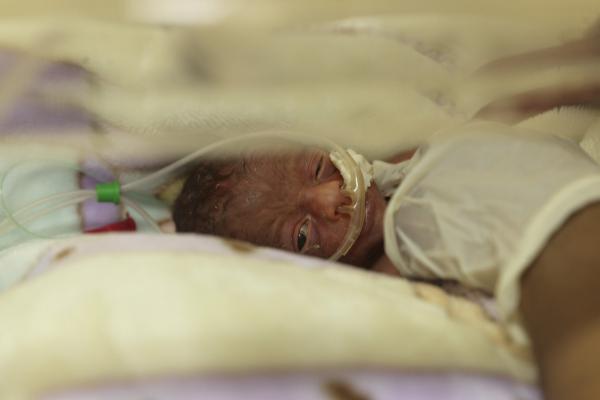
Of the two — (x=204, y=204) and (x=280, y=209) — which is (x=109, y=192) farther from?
(x=280, y=209)

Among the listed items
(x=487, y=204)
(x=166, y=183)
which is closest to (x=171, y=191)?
(x=166, y=183)

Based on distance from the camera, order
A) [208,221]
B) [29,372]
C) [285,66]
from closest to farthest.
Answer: [29,372]
[285,66]
[208,221]

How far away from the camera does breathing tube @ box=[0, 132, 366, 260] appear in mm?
835

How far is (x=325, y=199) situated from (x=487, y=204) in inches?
13.4

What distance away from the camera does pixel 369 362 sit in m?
0.56

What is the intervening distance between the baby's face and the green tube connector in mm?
156

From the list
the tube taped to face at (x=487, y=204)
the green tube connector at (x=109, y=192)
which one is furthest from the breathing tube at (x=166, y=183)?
the tube taped to face at (x=487, y=204)

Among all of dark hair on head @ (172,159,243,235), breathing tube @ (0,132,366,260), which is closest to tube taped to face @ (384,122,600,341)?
breathing tube @ (0,132,366,260)

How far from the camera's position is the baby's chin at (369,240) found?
3.22 feet

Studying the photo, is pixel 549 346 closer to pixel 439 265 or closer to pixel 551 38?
pixel 439 265

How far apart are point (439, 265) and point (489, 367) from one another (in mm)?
172

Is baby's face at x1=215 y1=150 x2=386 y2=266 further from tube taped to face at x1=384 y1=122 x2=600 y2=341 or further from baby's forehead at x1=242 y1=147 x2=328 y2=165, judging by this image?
tube taped to face at x1=384 y1=122 x2=600 y2=341

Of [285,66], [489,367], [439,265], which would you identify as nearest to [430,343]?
[489,367]

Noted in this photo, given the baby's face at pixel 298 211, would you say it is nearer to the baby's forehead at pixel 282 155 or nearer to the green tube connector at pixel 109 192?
the baby's forehead at pixel 282 155
